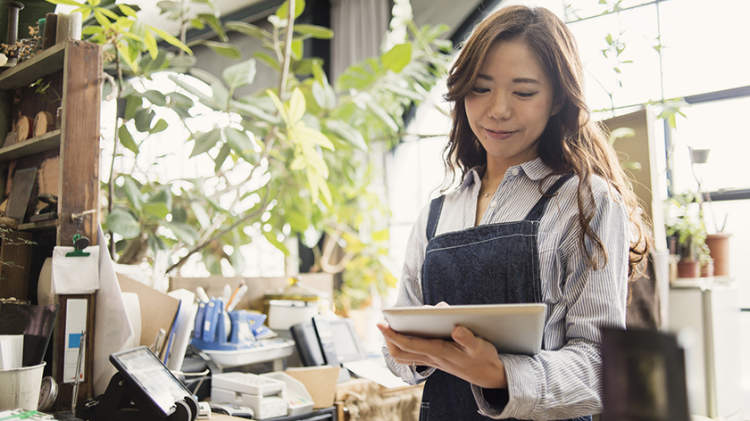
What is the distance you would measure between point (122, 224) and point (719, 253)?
3113 millimetres

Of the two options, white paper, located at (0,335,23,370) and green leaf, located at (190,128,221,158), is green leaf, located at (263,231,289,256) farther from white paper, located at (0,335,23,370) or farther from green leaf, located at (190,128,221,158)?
white paper, located at (0,335,23,370)

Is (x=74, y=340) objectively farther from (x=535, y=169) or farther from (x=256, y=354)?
(x=535, y=169)

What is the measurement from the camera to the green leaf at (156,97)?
83.4 inches

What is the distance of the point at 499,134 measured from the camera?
120 cm

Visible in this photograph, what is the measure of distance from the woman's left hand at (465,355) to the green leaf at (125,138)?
63.8 inches

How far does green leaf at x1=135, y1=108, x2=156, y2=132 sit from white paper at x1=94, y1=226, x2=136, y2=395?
744mm

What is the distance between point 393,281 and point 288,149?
159cm

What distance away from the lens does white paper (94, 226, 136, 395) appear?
161 centimetres

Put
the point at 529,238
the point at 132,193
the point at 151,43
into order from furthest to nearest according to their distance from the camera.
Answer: the point at 132,193
the point at 151,43
the point at 529,238

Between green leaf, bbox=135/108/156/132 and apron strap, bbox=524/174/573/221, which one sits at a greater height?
green leaf, bbox=135/108/156/132

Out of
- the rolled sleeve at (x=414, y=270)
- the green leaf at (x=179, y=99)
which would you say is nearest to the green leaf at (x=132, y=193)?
the green leaf at (x=179, y=99)

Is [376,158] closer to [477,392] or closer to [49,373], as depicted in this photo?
[49,373]

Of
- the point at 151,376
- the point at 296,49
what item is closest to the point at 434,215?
the point at 151,376

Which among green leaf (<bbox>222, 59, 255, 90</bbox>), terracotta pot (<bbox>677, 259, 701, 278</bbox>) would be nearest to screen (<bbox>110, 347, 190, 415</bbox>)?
green leaf (<bbox>222, 59, 255, 90</bbox>)
